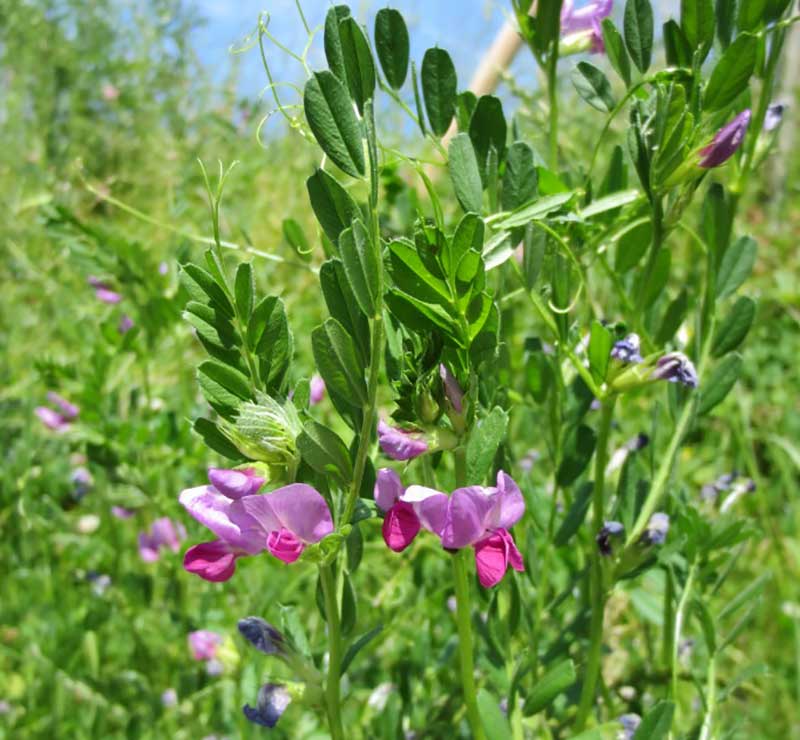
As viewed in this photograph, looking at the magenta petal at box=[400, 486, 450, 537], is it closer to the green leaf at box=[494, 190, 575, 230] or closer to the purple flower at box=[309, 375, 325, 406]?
the green leaf at box=[494, 190, 575, 230]

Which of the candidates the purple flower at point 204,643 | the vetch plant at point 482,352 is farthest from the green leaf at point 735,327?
the purple flower at point 204,643

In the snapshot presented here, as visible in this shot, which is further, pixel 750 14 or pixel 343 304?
pixel 750 14

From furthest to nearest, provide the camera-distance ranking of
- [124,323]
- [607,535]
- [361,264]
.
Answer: [124,323] < [607,535] < [361,264]

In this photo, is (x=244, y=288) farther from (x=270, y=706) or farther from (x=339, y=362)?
(x=270, y=706)

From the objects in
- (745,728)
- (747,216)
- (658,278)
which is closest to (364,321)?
(658,278)

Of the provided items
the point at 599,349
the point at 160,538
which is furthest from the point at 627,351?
the point at 160,538

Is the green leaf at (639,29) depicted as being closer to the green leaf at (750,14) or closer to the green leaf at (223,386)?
the green leaf at (750,14)
